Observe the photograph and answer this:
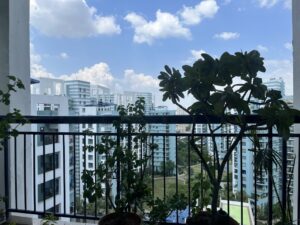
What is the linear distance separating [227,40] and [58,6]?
1862mm

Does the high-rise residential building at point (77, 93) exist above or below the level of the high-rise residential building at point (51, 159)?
above

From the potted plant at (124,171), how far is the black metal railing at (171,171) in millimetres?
78

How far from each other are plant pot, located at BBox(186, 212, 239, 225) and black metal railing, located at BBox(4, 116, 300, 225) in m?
0.20

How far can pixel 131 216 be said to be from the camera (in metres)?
1.82

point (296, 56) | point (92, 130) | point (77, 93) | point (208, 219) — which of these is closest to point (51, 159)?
point (77, 93)

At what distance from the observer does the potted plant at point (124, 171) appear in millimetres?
1807

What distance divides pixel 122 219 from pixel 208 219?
1.74 ft

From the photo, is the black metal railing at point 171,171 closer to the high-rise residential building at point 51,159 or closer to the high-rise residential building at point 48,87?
the high-rise residential building at point 51,159

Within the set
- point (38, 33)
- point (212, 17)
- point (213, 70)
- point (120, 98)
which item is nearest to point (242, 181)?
point (213, 70)

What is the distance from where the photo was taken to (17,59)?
8.79ft

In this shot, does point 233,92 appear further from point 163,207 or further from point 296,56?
point 296,56

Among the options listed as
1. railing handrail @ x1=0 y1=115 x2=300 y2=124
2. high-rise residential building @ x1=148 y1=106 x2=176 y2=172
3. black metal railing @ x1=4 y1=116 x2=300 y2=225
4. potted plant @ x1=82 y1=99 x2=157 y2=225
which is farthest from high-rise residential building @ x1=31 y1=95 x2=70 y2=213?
high-rise residential building @ x1=148 y1=106 x2=176 y2=172

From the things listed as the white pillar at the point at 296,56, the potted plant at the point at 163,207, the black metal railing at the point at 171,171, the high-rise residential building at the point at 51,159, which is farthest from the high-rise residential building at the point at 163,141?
the white pillar at the point at 296,56

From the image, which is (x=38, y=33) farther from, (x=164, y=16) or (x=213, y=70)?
(x=213, y=70)
